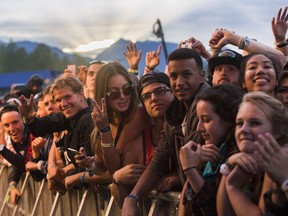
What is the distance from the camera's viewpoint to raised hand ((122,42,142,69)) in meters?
7.17

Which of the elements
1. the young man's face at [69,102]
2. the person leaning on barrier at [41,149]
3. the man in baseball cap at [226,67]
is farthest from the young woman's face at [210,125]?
the person leaning on barrier at [41,149]

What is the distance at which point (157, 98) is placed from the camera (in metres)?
4.94

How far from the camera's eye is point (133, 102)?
5.47 meters

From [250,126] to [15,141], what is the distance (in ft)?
19.9

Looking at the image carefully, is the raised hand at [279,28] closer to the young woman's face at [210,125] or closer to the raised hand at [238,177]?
the young woman's face at [210,125]

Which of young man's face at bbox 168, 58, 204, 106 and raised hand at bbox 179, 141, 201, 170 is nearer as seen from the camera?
raised hand at bbox 179, 141, 201, 170

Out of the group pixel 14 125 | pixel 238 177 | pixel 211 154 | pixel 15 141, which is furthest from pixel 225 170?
pixel 15 141

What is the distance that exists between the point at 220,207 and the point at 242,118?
0.50 meters

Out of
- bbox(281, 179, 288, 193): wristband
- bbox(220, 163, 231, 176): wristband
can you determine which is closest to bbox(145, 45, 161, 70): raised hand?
bbox(220, 163, 231, 176): wristband

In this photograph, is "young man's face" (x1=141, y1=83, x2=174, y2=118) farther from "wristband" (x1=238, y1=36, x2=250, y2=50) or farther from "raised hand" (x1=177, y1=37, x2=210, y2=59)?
"raised hand" (x1=177, y1=37, x2=210, y2=59)

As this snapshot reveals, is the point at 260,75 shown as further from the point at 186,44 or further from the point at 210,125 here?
the point at 186,44

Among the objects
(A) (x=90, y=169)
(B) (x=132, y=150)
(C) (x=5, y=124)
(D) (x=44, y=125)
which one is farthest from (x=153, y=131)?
(C) (x=5, y=124)

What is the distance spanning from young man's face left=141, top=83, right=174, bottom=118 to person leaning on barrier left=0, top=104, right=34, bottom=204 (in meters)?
3.79

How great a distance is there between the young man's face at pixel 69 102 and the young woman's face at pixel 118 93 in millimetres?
1060
